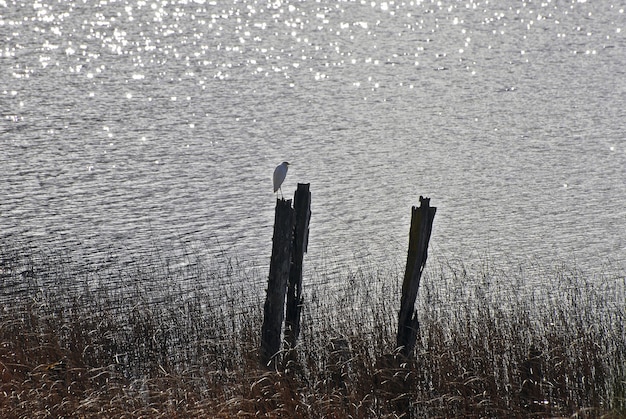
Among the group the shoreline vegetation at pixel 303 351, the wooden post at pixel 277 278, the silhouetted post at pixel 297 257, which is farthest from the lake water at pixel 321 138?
the wooden post at pixel 277 278

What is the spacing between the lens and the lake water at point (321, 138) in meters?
17.2

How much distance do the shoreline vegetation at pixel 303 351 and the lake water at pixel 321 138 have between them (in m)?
2.56

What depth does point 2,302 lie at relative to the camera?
38.5 feet

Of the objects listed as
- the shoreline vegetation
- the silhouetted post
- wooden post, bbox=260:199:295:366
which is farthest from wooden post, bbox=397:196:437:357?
wooden post, bbox=260:199:295:366

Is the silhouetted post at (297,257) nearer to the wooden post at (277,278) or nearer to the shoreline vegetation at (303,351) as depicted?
the wooden post at (277,278)

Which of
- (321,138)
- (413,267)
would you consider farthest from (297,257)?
(321,138)

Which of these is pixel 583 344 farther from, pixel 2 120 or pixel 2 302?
pixel 2 120

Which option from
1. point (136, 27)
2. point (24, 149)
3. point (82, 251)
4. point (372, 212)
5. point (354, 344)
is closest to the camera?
point (354, 344)

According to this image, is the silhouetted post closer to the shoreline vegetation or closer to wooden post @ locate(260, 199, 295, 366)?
wooden post @ locate(260, 199, 295, 366)

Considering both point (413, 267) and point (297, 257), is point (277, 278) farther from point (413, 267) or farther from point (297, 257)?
point (413, 267)

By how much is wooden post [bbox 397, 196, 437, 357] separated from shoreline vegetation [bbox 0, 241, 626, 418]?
0.23 meters

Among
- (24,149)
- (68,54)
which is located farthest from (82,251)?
(68,54)

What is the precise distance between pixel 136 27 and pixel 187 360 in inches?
1838

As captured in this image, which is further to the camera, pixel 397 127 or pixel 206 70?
pixel 206 70
